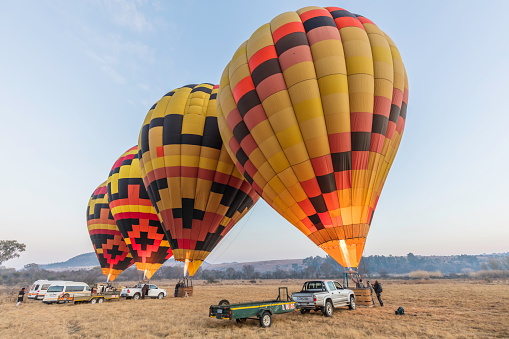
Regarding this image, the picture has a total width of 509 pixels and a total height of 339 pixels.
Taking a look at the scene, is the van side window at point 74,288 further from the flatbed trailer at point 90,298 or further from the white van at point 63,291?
the flatbed trailer at point 90,298

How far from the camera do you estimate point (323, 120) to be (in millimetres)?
11102

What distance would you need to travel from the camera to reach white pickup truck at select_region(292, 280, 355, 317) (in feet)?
35.2

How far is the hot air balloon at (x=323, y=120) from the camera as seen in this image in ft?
35.8

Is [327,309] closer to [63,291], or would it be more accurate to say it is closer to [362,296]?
[362,296]

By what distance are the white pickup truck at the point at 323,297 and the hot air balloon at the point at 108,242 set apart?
2283 cm

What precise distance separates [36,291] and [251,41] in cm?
2412

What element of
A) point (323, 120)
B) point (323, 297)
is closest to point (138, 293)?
point (323, 297)

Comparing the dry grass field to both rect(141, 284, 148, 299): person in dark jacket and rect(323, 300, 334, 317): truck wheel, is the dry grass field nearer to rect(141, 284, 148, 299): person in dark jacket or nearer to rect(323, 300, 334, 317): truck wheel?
rect(323, 300, 334, 317): truck wheel

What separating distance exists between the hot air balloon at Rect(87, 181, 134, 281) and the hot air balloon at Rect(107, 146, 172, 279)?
17.6ft

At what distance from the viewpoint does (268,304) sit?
9727mm

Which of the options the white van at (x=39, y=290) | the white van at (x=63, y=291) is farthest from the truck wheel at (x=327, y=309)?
the white van at (x=39, y=290)

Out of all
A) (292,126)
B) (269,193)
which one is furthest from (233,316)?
(292,126)

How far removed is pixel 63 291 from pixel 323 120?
2175cm

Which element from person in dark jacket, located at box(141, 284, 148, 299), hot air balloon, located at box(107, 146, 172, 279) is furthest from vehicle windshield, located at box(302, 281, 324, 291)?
hot air balloon, located at box(107, 146, 172, 279)
